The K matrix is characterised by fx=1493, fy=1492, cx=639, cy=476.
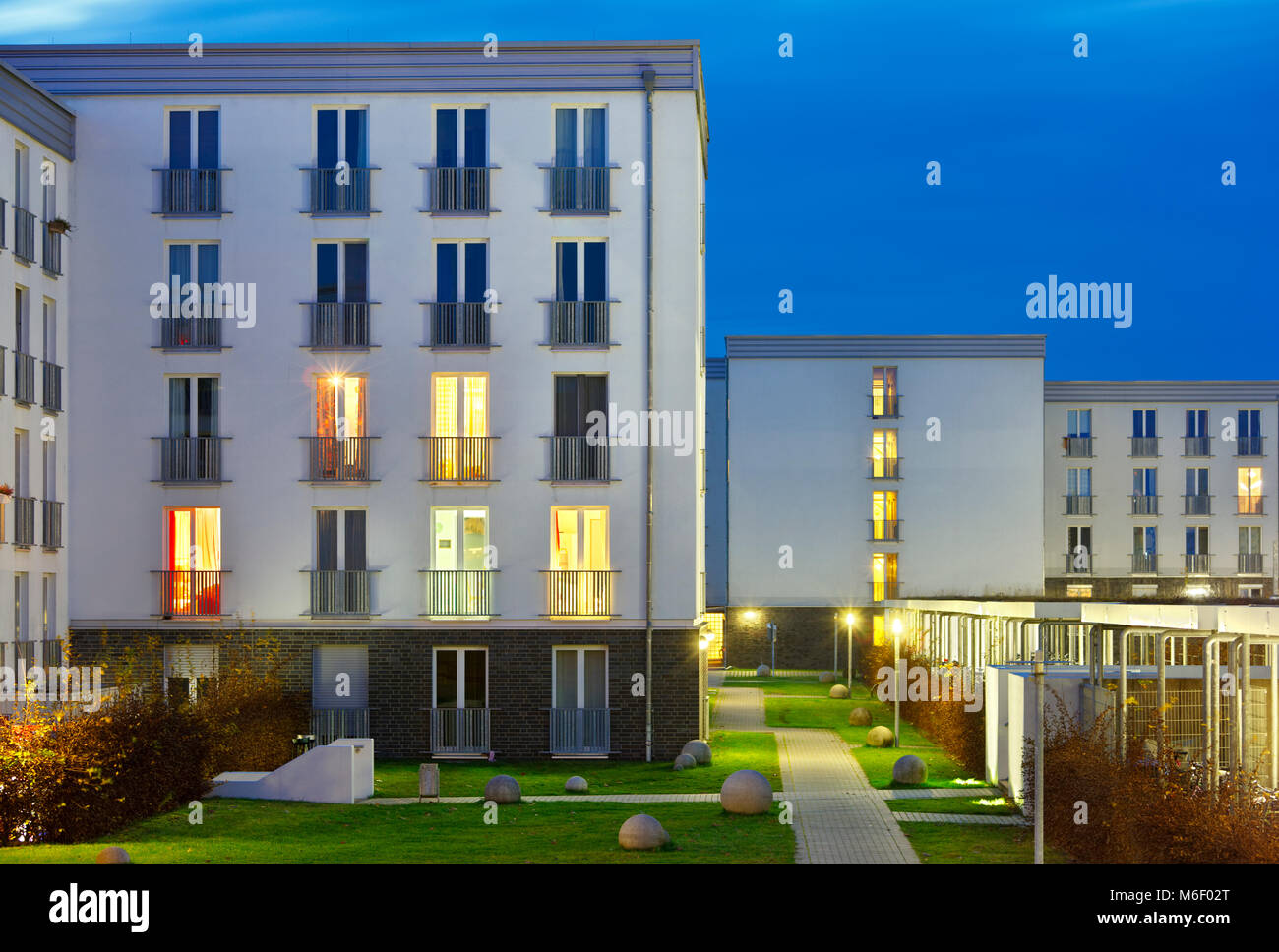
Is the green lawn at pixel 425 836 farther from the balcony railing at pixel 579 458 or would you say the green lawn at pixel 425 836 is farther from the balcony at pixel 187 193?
the balcony at pixel 187 193

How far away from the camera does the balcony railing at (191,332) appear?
99.7 ft

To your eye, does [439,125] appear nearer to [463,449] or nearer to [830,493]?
[463,449]

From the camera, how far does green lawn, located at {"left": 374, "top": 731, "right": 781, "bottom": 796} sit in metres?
25.4

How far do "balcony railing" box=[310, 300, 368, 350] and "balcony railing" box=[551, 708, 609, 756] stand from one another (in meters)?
8.55

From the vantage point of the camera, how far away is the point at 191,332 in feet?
100

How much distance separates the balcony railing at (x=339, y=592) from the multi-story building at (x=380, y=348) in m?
0.04

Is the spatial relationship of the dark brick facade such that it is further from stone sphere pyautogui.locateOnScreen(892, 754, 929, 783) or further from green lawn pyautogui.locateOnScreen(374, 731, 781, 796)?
stone sphere pyautogui.locateOnScreen(892, 754, 929, 783)

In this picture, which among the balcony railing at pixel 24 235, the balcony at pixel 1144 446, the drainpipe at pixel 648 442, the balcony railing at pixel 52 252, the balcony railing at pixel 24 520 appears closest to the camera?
the balcony railing at pixel 24 520

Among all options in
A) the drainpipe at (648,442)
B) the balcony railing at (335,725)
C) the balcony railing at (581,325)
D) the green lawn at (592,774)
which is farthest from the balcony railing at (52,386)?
the drainpipe at (648,442)

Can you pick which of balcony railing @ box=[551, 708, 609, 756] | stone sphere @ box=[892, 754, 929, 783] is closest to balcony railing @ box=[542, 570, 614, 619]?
balcony railing @ box=[551, 708, 609, 756]

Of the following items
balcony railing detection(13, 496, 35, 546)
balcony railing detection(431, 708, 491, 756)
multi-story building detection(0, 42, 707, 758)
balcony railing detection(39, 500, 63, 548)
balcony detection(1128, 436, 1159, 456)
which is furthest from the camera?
balcony detection(1128, 436, 1159, 456)

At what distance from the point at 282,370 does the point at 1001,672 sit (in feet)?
50.6

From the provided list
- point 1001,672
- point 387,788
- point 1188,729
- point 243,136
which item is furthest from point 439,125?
point 1188,729

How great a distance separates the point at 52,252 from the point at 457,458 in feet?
29.3
